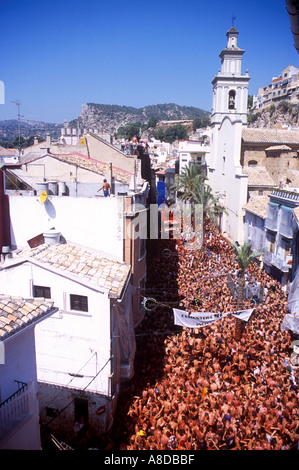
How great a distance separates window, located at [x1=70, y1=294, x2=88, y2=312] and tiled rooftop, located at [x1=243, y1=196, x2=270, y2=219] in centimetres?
1820

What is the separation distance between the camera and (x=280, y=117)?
71.8 m

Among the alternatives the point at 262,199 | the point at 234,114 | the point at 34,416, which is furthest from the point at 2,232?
the point at 234,114

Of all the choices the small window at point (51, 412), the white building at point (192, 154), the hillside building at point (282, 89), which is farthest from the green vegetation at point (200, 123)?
the small window at point (51, 412)

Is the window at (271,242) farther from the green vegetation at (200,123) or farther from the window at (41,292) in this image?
the green vegetation at (200,123)

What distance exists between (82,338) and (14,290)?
2.77m

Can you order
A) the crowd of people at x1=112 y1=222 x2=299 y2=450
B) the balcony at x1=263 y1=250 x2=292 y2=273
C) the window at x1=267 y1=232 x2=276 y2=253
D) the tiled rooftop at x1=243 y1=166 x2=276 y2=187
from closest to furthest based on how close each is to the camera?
1. the crowd of people at x1=112 y1=222 x2=299 y2=450
2. the balcony at x1=263 y1=250 x2=292 y2=273
3. the window at x1=267 y1=232 x2=276 y2=253
4. the tiled rooftop at x1=243 y1=166 x2=276 y2=187

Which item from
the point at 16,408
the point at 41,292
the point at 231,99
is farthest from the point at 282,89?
the point at 16,408

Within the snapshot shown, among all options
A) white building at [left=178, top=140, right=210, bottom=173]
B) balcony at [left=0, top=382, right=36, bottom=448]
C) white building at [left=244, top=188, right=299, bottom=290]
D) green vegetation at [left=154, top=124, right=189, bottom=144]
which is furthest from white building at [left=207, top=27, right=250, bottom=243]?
green vegetation at [left=154, top=124, right=189, bottom=144]

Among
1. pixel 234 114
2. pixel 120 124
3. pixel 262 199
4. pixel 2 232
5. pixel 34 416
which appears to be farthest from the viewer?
pixel 120 124

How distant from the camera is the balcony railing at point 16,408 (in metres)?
6.69

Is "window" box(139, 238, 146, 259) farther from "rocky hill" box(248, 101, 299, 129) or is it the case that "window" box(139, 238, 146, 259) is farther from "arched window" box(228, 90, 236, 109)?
"rocky hill" box(248, 101, 299, 129)

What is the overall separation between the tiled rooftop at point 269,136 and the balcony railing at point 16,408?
106 feet

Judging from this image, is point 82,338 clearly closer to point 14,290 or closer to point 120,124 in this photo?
point 14,290

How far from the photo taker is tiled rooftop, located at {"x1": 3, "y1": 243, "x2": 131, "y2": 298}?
1143 centimetres
